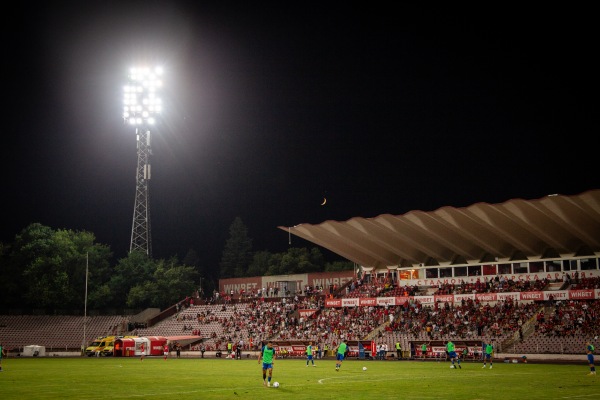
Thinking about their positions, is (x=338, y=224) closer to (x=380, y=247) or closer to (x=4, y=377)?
(x=380, y=247)

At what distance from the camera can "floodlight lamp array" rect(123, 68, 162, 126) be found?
77.9 metres

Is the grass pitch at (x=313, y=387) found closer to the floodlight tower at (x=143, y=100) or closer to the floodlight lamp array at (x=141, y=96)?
the floodlight tower at (x=143, y=100)

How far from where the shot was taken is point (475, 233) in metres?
60.2

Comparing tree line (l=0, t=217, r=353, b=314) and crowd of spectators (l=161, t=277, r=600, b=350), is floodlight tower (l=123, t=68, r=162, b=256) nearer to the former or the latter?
tree line (l=0, t=217, r=353, b=314)

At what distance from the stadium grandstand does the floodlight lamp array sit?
23543mm

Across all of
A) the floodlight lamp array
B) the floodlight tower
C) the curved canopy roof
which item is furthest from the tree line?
the curved canopy roof

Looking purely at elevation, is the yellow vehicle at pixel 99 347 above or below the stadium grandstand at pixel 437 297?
below

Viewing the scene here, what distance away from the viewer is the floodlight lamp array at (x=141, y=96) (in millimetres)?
77875

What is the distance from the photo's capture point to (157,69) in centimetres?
7831

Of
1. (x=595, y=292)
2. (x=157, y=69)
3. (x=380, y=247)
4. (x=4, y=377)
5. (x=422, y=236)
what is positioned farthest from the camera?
(x=157, y=69)

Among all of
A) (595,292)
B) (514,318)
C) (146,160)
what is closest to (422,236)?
(514,318)

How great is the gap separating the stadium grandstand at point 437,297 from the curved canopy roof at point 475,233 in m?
0.10

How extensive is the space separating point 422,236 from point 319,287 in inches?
1004

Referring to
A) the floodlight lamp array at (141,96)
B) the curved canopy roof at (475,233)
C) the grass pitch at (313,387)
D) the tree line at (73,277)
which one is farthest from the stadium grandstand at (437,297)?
the floodlight lamp array at (141,96)
